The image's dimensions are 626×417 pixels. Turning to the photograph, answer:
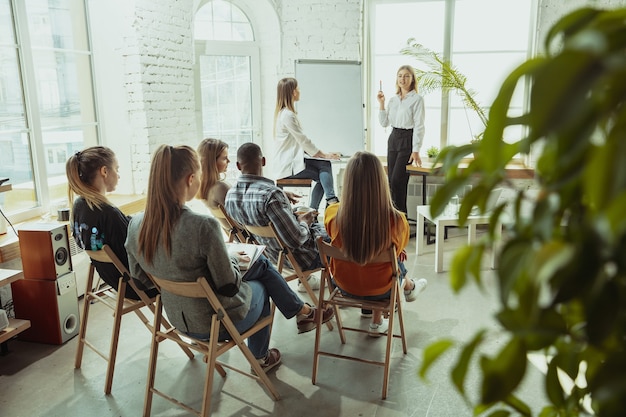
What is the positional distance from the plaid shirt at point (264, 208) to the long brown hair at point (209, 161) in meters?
0.37

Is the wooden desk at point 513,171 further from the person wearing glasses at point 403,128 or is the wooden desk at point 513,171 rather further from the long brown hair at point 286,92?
the long brown hair at point 286,92

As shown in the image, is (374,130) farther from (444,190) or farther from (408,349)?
(444,190)

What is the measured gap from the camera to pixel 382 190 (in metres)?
2.67

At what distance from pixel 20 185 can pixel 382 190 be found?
2.84m

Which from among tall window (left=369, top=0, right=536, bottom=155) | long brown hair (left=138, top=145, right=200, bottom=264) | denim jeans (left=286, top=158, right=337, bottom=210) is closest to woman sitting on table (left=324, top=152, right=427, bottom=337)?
long brown hair (left=138, top=145, right=200, bottom=264)

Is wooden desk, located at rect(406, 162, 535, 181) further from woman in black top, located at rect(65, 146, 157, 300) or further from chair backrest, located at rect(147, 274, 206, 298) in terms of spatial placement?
chair backrest, located at rect(147, 274, 206, 298)

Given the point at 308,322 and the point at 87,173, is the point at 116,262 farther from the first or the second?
the point at 308,322

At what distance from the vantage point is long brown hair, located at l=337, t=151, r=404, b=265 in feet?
8.61

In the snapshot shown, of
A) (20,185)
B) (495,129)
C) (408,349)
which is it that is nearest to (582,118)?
(495,129)

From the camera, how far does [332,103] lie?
19.2 ft

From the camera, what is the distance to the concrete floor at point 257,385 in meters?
2.58

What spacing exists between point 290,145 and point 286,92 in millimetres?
531

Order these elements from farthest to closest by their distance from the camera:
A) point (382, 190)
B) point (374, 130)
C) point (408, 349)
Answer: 1. point (374, 130)
2. point (408, 349)
3. point (382, 190)

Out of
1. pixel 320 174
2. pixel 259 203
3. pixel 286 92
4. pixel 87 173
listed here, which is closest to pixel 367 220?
pixel 259 203
